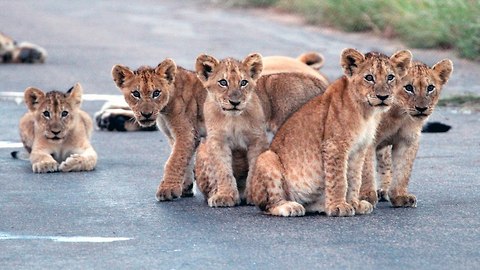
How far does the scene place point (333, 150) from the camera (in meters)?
9.11

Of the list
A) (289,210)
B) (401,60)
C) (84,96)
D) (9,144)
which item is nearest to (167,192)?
(289,210)

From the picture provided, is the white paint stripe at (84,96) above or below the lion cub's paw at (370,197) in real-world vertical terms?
below

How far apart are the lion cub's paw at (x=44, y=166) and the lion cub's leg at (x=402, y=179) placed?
123 inches

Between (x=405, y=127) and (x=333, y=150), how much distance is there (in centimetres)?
72

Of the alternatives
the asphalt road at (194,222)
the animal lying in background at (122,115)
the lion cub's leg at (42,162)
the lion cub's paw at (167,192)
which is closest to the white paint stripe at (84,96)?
the asphalt road at (194,222)

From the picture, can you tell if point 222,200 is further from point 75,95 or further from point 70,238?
point 75,95

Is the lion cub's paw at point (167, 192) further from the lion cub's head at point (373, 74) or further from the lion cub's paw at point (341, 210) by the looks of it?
the lion cub's head at point (373, 74)

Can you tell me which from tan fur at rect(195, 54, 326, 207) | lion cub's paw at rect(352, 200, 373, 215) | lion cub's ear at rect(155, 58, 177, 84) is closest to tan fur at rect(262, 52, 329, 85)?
lion cub's ear at rect(155, 58, 177, 84)

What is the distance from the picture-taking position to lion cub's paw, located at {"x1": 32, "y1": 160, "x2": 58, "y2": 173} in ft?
37.4

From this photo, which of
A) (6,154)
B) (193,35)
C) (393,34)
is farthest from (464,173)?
(193,35)

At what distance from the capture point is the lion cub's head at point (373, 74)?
9070 millimetres

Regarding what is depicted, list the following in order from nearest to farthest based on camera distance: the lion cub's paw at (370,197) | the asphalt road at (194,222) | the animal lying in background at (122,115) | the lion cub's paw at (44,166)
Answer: the asphalt road at (194,222) → the lion cub's paw at (370,197) → the lion cub's paw at (44,166) → the animal lying in background at (122,115)

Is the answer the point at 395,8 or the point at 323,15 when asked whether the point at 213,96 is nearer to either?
the point at 395,8

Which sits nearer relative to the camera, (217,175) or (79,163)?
(217,175)
